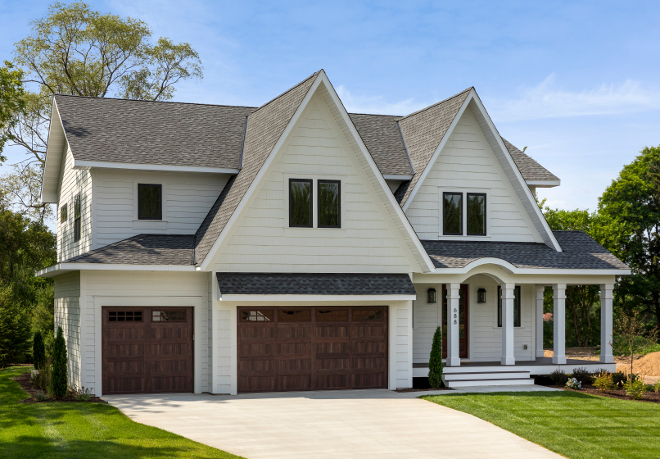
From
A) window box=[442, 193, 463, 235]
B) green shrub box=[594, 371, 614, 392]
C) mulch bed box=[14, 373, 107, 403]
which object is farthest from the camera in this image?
window box=[442, 193, 463, 235]

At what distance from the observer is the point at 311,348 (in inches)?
722

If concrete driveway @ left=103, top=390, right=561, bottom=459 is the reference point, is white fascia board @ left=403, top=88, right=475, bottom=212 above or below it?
above

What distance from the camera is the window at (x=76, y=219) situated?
21500 millimetres

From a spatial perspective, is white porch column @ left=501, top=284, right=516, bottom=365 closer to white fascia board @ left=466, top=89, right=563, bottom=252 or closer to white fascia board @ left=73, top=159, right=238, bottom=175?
white fascia board @ left=466, top=89, right=563, bottom=252

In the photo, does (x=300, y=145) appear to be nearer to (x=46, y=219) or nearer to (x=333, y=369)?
(x=333, y=369)

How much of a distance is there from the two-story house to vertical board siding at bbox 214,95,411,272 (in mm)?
39

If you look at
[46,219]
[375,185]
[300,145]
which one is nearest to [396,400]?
[375,185]

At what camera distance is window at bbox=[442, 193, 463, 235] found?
70.5 ft

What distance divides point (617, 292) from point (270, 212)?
88.2 ft

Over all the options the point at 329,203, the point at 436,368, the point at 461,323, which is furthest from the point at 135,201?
the point at 461,323

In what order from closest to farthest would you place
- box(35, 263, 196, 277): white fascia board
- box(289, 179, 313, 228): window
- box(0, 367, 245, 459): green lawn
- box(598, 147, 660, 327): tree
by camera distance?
box(0, 367, 245, 459): green lawn
box(35, 263, 196, 277): white fascia board
box(289, 179, 313, 228): window
box(598, 147, 660, 327): tree

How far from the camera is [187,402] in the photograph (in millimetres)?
16172

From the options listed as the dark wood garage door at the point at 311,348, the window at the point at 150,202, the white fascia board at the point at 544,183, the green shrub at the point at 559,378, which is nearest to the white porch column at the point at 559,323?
the green shrub at the point at 559,378

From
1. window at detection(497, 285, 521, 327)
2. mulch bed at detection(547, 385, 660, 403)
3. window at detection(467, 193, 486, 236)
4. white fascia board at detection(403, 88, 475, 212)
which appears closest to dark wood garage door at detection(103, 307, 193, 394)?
white fascia board at detection(403, 88, 475, 212)
